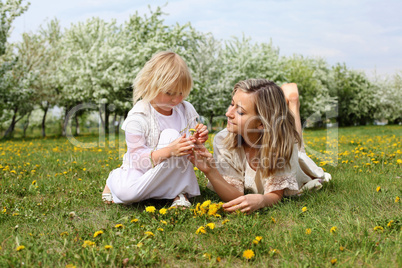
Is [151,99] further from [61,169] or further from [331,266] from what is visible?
[61,169]

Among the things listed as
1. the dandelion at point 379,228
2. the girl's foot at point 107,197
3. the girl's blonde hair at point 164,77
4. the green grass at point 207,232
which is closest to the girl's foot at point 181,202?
the green grass at point 207,232

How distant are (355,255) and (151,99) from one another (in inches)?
85.9

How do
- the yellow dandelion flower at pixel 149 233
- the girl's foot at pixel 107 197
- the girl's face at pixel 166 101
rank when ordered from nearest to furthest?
the yellow dandelion flower at pixel 149 233
the girl's face at pixel 166 101
the girl's foot at pixel 107 197

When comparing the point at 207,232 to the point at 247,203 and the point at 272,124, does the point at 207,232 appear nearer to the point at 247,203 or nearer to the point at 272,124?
the point at 247,203

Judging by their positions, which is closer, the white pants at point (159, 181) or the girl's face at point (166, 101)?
the white pants at point (159, 181)

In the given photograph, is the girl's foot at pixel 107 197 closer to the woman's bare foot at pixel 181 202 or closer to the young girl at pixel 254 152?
the woman's bare foot at pixel 181 202

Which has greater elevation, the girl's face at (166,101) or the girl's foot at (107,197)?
the girl's face at (166,101)

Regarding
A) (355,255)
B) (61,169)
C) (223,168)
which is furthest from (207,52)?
(355,255)

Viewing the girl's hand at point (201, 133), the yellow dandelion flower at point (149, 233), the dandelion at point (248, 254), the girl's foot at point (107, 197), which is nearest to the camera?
the dandelion at point (248, 254)

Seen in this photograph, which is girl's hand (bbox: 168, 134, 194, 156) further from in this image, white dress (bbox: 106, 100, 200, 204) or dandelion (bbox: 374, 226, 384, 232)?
dandelion (bbox: 374, 226, 384, 232)

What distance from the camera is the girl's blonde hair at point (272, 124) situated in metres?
3.34

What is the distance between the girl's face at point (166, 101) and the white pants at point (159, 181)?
0.26 metres

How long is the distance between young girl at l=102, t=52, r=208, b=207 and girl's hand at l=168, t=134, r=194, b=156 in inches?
2.4

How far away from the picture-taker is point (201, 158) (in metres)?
3.22
